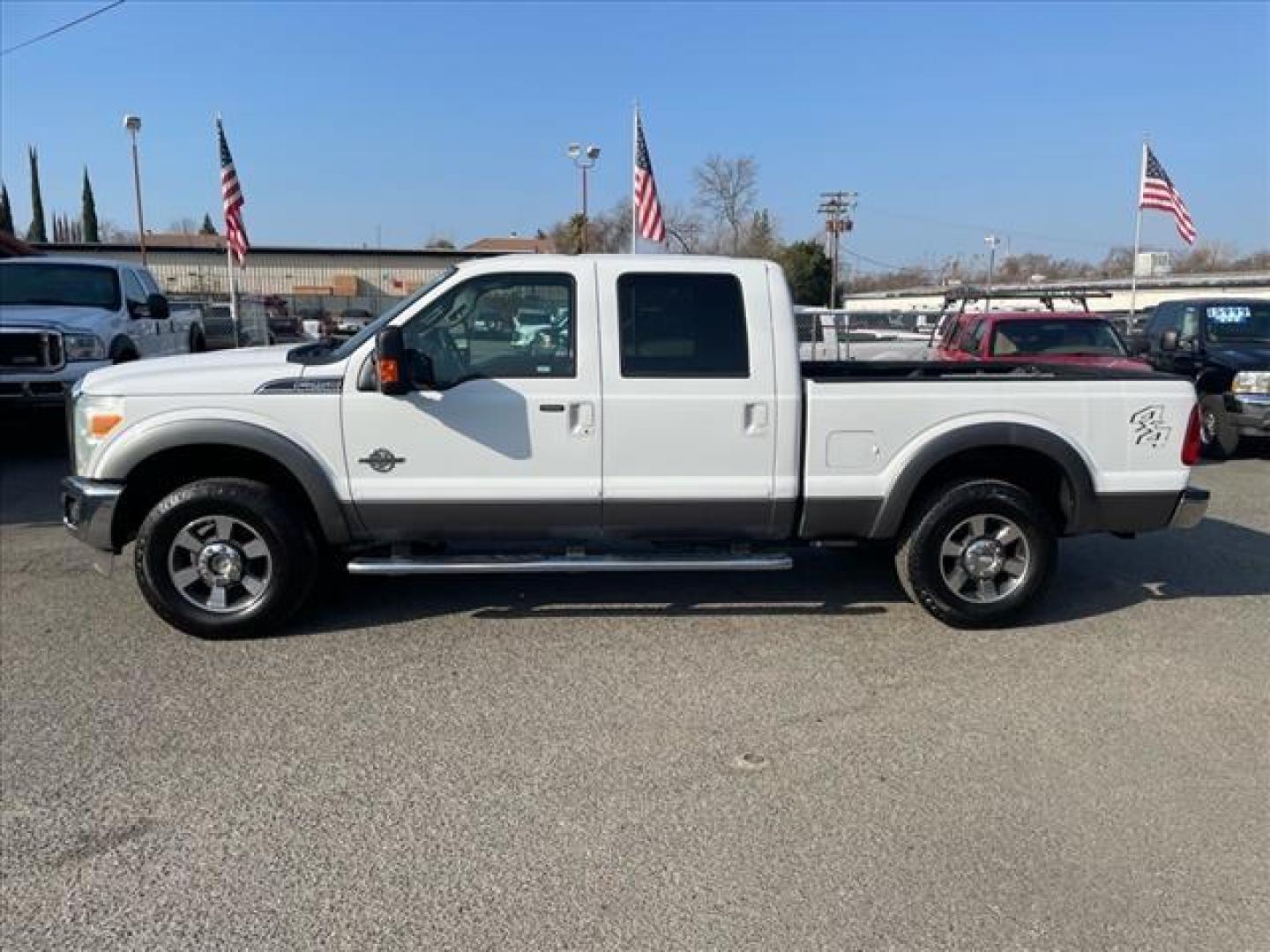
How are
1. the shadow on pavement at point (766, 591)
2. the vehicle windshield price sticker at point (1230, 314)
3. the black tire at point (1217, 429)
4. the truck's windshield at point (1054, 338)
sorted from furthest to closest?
the vehicle windshield price sticker at point (1230, 314)
the black tire at point (1217, 429)
the truck's windshield at point (1054, 338)
the shadow on pavement at point (766, 591)

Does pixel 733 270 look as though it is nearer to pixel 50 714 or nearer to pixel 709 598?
pixel 709 598

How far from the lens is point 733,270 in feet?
16.1

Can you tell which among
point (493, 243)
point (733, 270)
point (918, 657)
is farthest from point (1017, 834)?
point (493, 243)

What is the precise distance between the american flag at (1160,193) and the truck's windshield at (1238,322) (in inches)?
362

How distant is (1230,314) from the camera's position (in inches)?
468

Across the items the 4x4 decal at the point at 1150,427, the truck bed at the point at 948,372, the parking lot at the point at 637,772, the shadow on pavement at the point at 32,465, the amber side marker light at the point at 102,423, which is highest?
the truck bed at the point at 948,372

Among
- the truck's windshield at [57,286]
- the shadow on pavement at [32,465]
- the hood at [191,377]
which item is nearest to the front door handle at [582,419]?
the hood at [191,377]

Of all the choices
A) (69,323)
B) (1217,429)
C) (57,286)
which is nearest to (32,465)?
(69,323)

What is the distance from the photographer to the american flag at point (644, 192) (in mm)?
16359

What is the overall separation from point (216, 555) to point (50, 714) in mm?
1049

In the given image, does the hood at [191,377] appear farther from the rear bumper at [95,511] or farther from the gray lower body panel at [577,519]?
the gray lower body panel at [577,519]

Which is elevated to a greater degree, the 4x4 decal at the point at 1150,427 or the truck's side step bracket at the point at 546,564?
the 4x4 decal at the point at 1150,427

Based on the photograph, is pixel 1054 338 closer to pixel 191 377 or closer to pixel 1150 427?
pixel 1150 427

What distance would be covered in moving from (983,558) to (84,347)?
29.9 feet
